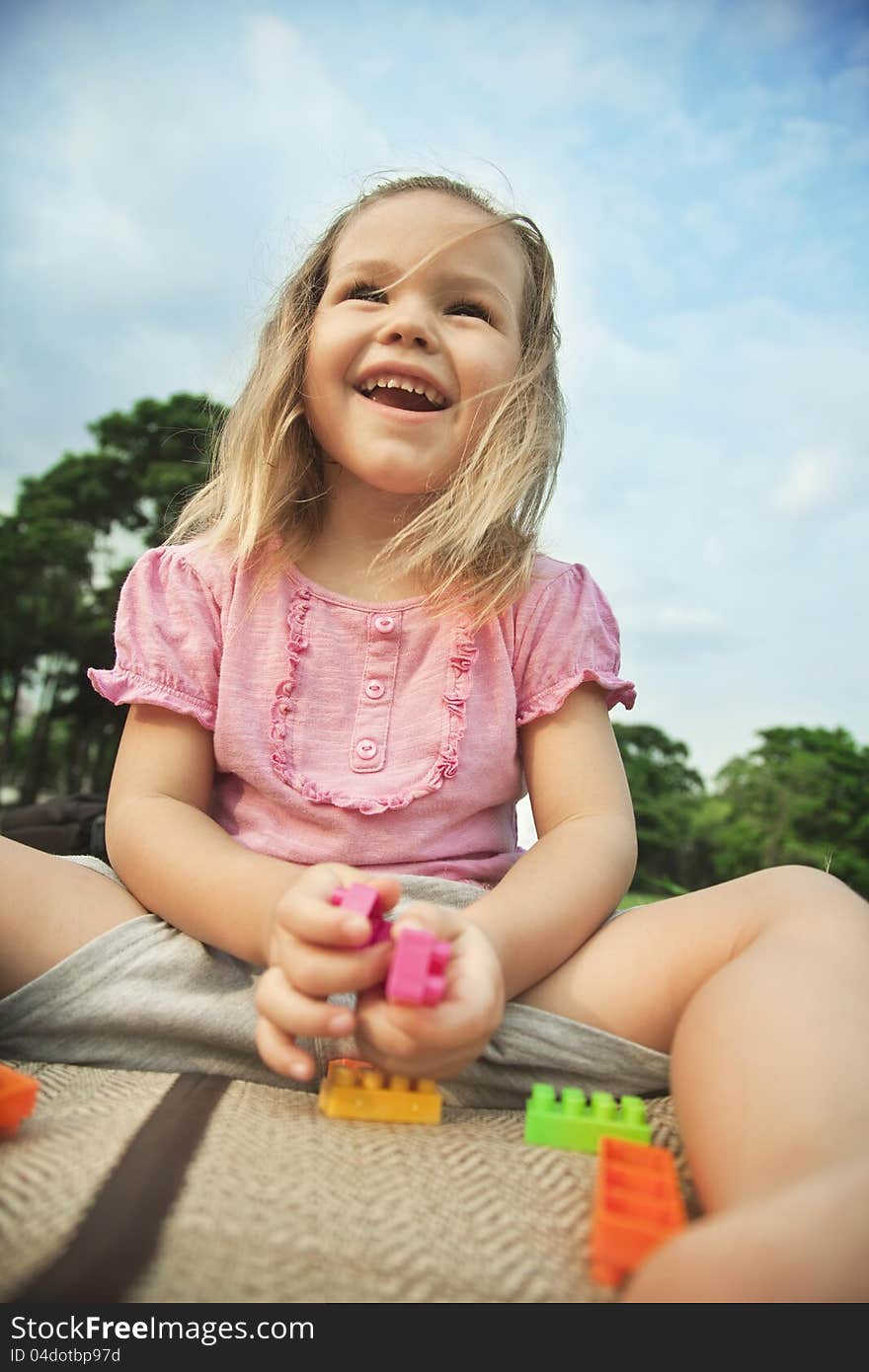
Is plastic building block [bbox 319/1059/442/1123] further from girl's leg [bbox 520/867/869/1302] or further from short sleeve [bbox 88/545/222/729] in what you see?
short sleeve [bbox 88/545/222/729]

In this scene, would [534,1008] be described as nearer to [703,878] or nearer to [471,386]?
[471,386]

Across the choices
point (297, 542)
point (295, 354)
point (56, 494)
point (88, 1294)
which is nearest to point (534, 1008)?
point (88, 1294)

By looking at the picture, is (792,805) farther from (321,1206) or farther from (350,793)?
(321,1206)

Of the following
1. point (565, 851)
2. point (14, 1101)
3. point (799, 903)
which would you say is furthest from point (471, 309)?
point (14, 1101)

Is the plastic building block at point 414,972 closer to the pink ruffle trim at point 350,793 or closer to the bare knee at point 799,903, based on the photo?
the bare knee at point 799,903

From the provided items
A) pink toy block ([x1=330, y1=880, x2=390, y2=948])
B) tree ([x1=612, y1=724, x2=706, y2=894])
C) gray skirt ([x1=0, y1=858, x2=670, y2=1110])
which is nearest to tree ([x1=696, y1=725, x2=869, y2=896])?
tree ([x1=612, y1=724, x2=706, y2=894])

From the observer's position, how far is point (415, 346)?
1.57 m

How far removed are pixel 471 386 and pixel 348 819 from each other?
29.0 inches

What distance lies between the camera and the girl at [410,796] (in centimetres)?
88

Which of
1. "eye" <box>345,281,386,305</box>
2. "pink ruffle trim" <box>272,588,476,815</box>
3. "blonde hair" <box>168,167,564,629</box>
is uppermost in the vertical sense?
"eye" <box>345,281,386,305</box>

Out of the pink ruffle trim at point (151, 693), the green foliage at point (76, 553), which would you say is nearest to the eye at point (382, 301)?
the pink ruffle trim at point (151, 693)

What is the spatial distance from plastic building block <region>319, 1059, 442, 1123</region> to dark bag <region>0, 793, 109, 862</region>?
141 centimetres

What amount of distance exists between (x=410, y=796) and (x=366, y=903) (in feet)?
1.88

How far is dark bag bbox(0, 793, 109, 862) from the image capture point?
2.54m
